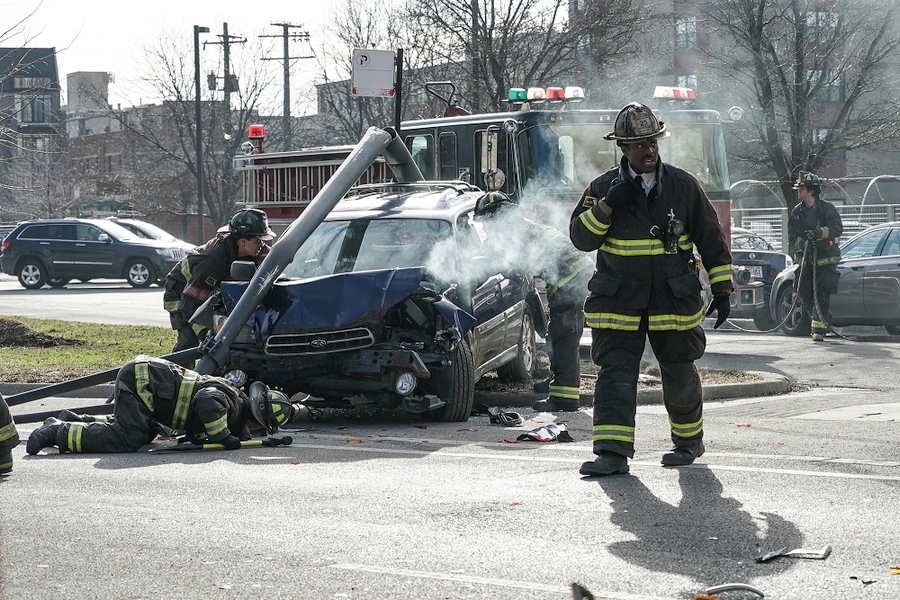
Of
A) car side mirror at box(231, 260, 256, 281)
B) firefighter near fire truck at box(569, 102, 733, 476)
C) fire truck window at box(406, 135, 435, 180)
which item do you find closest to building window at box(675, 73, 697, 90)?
fire truck window at box(406, 135, 435, 180)

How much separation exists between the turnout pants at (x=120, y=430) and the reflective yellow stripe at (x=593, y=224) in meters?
3.05

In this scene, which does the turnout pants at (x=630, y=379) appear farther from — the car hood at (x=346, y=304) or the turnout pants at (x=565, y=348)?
the turnout pants at (x=565, y=348)

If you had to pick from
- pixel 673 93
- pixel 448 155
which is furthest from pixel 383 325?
pixel 673 93

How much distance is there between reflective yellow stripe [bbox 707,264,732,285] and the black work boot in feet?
13.4

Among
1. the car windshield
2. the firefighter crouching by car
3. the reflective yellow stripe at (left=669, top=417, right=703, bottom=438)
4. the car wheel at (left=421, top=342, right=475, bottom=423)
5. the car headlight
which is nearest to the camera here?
the reflective yellow stripe at (left=669, top=417, right=703, bottom=438)

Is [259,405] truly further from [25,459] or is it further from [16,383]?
[16,383]

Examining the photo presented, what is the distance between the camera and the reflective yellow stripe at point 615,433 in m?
6.64

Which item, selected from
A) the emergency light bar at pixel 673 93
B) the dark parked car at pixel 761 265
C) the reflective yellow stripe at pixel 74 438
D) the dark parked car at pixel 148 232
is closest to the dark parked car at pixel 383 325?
the reflective yellow stripe at pixel 74 438

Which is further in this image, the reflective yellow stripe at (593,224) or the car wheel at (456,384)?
the car wheel at (456,384)

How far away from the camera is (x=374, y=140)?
11.2 m

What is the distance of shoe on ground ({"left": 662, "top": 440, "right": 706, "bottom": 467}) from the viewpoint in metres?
6.96

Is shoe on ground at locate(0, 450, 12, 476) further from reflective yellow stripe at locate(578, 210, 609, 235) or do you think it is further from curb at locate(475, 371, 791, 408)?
curb at locate(475, 371, 791, 408)

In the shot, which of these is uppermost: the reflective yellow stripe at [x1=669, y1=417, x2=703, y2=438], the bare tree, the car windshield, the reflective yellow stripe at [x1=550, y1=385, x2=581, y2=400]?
the bare tree

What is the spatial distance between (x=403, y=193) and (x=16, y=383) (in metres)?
3.90
